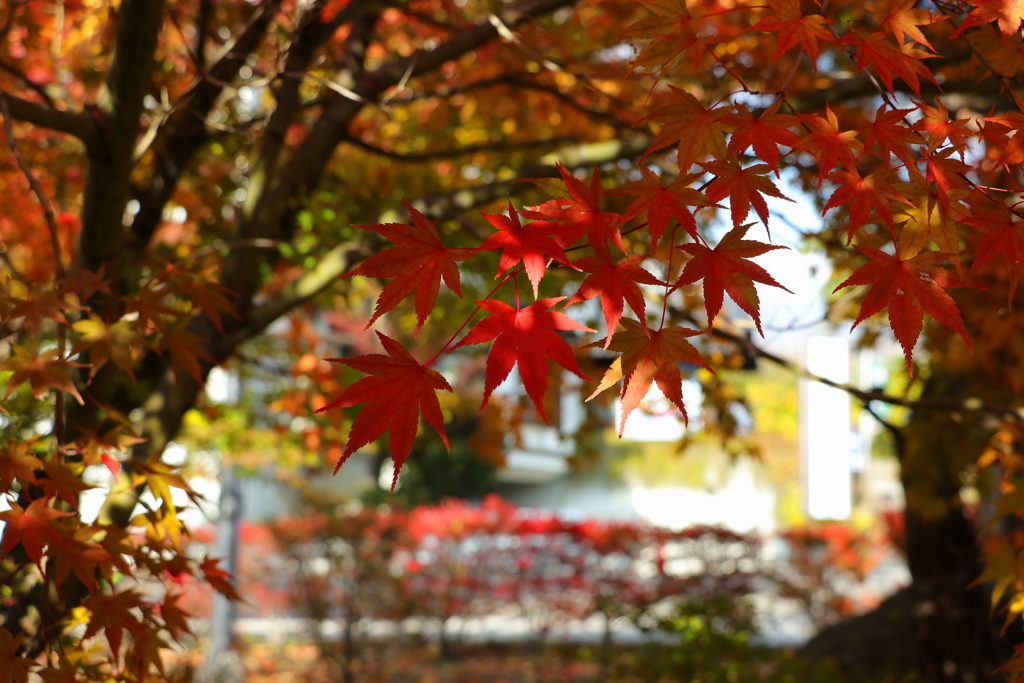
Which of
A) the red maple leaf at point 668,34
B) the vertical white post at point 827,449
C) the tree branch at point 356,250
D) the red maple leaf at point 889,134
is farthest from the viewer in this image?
the vertical white post at point 827,449

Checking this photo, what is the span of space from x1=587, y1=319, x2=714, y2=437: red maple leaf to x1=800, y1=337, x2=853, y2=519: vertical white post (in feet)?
24.2

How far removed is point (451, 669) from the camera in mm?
7262

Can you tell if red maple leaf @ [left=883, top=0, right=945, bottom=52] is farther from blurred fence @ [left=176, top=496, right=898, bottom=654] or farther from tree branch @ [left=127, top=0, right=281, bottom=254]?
blurred fence @ [left=176, top=496, right=898, bottom=654]

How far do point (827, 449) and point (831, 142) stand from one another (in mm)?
7811

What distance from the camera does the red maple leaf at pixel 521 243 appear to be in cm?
104

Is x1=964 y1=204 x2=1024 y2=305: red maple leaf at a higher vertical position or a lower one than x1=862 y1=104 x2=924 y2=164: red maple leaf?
lower

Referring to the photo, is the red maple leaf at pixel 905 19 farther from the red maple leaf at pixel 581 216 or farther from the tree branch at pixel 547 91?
the tree branch at pixel 547 91

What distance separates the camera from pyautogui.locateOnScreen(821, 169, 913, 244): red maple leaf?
43.9 inches

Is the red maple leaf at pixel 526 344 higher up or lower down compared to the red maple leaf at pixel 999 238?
lower down

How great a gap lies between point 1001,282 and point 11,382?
3458mm

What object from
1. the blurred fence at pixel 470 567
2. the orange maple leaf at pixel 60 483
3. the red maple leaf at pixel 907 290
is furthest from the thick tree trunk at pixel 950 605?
the orange maple leaf at pixel 60 483

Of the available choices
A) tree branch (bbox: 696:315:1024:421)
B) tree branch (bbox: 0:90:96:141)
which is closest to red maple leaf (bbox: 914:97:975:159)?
tree branch (bbox: 696:315:1024:421)

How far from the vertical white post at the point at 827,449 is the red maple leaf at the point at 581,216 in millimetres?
7419

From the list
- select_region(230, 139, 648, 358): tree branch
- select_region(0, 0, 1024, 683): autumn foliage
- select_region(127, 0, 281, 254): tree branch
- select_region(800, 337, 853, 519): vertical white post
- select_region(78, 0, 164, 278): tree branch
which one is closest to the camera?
select_region(0, 0, 1024, 683): autumn foliage
